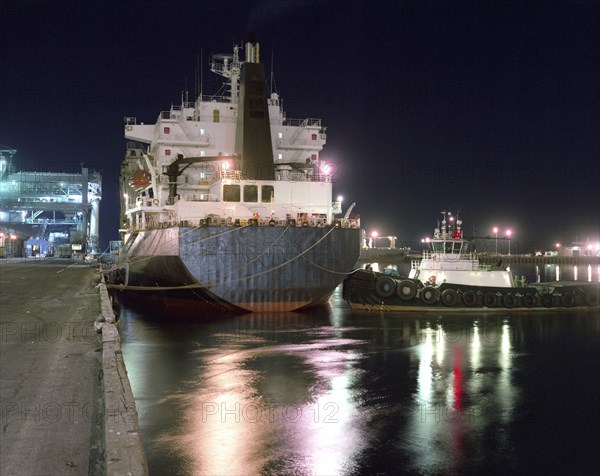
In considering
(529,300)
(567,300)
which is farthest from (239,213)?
(567,300)

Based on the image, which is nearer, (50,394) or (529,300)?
(50,394)

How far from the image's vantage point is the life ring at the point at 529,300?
2684 centimetres

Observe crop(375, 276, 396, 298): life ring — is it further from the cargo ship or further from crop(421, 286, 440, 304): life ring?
the cargo ship

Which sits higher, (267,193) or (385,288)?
(267,193)

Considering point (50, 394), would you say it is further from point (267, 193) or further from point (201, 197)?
point (201, 197)

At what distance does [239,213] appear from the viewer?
23.7 m

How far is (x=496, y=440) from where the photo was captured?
9.67m

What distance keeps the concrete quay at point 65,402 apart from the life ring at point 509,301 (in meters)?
20.2

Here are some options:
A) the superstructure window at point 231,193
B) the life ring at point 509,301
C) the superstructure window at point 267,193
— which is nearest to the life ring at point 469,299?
the life ring at point 509,301

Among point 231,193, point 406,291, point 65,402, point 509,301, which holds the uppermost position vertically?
point 231,193

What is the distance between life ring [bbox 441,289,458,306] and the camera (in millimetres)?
25906

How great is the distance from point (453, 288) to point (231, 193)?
11638 millimetres

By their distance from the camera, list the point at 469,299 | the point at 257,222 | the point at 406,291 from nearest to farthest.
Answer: the point at 257,222 → the point at 406,291 → the point at 469,299

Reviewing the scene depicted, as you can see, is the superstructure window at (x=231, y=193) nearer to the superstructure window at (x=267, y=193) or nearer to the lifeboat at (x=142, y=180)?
the superstructure window at (x=267, y=193)
